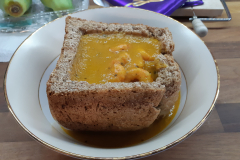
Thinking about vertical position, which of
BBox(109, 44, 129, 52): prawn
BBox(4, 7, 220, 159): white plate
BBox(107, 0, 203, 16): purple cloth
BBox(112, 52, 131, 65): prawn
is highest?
BBox(107, 0, 203, 16): purple cloth

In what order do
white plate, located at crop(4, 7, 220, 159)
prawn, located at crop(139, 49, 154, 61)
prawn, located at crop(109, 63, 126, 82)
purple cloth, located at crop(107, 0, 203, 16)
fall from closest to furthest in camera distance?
white plate, located at crop(4, 7, 220, 159)
prawn, located at crop(109, 63, 126, 82)
prawn, located at crop(139, 49, 154, 61)
purple cloth, located at crop(107, 0, 203, 16)

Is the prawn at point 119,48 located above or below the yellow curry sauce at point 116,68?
above

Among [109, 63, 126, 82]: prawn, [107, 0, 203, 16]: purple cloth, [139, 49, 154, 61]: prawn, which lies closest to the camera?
[109, 63, 126, 82]: prawn

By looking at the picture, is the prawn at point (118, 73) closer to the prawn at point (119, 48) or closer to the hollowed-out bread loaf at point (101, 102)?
the hollowed-out bread loaf at point (101, 102)

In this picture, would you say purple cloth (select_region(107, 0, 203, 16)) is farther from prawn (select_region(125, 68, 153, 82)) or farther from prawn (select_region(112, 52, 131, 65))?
prawn (select_region(125, 68, 153, 82))

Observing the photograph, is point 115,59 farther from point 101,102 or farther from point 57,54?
point 57,54

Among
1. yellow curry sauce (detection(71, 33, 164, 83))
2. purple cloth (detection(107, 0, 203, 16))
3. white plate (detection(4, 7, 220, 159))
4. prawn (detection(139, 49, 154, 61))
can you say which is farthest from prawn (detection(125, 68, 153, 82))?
purple cloth (detection(107, 0, 203, 16))

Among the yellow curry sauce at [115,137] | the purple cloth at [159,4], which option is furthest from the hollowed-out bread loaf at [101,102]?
the purple cloth at [159,4]
